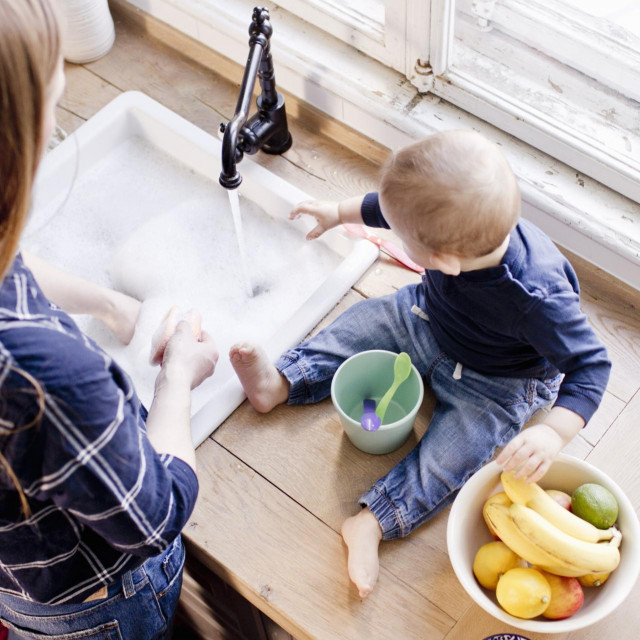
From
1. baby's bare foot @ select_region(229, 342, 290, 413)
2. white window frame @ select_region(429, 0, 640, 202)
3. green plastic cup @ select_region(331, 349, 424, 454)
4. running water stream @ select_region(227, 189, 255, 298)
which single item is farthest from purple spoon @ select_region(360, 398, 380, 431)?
white window frame @ select_region(429, 0, 640, 202)

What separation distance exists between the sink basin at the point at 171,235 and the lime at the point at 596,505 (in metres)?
0.49

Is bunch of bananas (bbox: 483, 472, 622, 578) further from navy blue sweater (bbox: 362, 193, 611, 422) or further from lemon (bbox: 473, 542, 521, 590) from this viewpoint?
navy blue sweater (bbox: 362, 193, 611, 422)

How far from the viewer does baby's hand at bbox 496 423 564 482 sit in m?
0.91

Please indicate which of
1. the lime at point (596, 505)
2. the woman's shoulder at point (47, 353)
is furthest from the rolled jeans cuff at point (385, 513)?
the woman's shoulder at point (47, 353)

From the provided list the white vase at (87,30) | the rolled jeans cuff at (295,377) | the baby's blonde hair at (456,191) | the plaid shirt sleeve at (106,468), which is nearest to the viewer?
the plaid shirt sleeve at (106,468)

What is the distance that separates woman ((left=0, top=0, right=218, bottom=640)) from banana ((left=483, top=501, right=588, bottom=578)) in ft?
1.15

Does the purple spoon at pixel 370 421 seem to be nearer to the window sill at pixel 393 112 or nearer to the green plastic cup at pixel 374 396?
the green plastic cup at pixel 374 396

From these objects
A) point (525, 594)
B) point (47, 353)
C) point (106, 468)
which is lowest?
point (525, 594)

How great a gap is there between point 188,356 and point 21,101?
1.85 ft

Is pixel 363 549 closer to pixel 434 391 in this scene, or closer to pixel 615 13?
pixel 434 391

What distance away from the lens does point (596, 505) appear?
90 cm

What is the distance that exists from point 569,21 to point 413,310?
562 millimetres

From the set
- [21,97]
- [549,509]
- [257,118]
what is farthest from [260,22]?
[549,509]

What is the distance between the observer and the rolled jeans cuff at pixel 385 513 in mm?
1000
